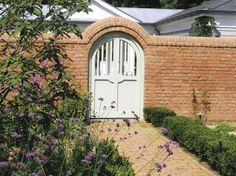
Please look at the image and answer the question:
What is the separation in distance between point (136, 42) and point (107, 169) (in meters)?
7.67

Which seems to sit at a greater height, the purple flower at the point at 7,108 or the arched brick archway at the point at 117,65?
the arched brick archway at the point at 117,65

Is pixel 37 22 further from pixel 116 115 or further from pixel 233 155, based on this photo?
pixel 116 115

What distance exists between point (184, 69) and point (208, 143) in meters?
5.33

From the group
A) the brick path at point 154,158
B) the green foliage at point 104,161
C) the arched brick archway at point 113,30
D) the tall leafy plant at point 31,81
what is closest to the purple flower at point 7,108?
the tall leafy plant at point 31,81

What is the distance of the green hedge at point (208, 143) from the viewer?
7496 mm

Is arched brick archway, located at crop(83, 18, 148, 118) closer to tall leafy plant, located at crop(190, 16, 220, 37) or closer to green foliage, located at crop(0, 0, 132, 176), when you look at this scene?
tall leafy plant, located at crop(190, 16, 220, 37)

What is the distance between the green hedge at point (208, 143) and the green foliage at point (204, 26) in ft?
22.5

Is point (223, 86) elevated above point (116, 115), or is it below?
above

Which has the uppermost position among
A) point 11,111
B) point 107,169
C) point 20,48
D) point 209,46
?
point 209,46

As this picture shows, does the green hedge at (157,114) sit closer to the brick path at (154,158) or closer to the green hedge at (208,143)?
the brick path at (154,158)

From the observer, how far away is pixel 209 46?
13.6 metres

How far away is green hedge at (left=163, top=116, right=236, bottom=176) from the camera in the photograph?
24.6 feet

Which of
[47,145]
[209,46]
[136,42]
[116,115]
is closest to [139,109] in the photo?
[116,115]

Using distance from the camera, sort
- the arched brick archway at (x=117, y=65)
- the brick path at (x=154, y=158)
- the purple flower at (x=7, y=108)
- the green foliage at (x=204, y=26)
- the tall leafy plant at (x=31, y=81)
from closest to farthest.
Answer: the tall leafy plant at (x=31, y=81) → the purple flower at (x=7, y=108) → the brick path at (x=154, y=158) → the arched brick archway at (x=117, y=65) → the green foliage at (x=204, y=26)
